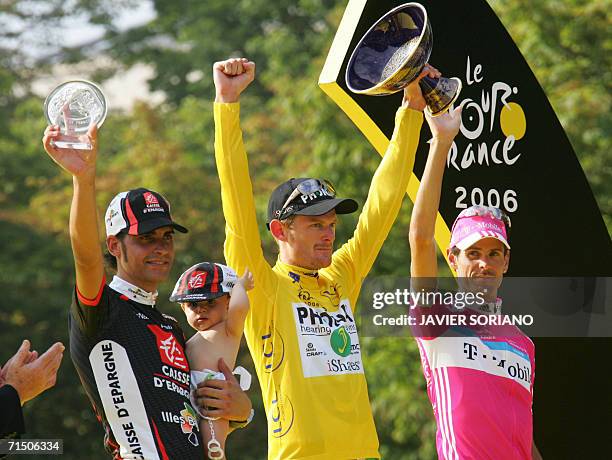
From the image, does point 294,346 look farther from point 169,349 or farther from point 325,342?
point 169,349

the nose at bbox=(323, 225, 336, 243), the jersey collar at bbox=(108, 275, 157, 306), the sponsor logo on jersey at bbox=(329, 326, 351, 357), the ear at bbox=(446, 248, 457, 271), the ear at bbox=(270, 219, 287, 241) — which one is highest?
the ear at bbox=(270, 219, 287, 241)

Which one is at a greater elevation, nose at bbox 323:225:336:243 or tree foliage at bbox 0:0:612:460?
tree foliage at bbox 0:0:612:460

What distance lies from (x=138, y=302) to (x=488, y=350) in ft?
5.37

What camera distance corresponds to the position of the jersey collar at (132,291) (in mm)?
4645

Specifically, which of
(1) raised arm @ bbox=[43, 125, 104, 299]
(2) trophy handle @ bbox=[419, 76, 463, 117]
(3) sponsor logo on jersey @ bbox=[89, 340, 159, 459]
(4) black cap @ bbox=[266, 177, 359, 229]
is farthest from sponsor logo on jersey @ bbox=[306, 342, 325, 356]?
(2) trophy handle @ bbox=[419, 76, 463, 117]

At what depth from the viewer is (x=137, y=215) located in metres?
4.70

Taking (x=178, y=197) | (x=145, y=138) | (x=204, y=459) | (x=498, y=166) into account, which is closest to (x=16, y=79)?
(x=145, y=138)

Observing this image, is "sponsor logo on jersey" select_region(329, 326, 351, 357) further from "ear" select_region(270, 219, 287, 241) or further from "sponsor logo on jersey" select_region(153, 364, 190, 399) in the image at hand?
"sponsor logo on jersey" select_region(153, 364, 190, 399)

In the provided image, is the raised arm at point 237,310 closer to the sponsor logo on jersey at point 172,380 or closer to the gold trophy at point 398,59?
the sponsor logo on jersey at point 172,380

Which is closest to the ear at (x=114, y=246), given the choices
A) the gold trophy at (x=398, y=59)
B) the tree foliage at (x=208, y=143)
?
the gold trophy at (x=398, y=59)

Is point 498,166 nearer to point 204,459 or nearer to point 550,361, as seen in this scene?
point 550,361

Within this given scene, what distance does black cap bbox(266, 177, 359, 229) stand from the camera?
210 inches

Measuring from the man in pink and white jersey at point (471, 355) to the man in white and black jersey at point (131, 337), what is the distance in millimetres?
1063

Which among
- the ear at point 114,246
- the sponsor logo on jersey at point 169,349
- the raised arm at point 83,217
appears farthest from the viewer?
the ear at point 114,246
